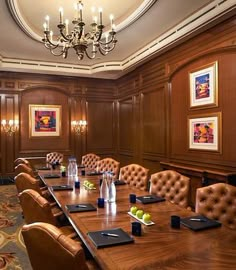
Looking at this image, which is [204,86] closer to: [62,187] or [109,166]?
[109,166]

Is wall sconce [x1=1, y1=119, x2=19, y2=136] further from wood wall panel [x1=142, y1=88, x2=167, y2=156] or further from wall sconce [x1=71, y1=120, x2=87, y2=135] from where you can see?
wood wall panel [x1=142, y1=88, x2=167, y2=156]

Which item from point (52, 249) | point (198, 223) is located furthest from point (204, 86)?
point (52, 249)

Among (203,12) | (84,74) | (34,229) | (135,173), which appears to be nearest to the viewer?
(34,229)

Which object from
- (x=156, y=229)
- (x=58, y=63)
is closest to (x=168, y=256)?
(x=156, y=229)

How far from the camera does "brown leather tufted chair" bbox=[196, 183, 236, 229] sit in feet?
7.50

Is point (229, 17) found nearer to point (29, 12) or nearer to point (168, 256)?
point (29, 12)

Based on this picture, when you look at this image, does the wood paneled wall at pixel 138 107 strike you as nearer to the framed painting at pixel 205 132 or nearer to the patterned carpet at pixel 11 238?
the framed painting at pixel 205 132

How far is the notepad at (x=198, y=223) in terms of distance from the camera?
184 cm

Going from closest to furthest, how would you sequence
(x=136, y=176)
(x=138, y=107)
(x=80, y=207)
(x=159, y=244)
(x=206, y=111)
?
(x=159, y=244), (x=80, y=207), (x=136, y=176), (x=206, y=111), (x=138, y=107)

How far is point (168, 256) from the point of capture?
4.73ft

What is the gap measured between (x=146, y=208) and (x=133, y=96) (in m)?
5.18

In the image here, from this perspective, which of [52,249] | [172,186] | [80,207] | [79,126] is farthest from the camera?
[79,126]

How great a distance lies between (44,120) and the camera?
7.78 m

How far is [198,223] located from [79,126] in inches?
256
